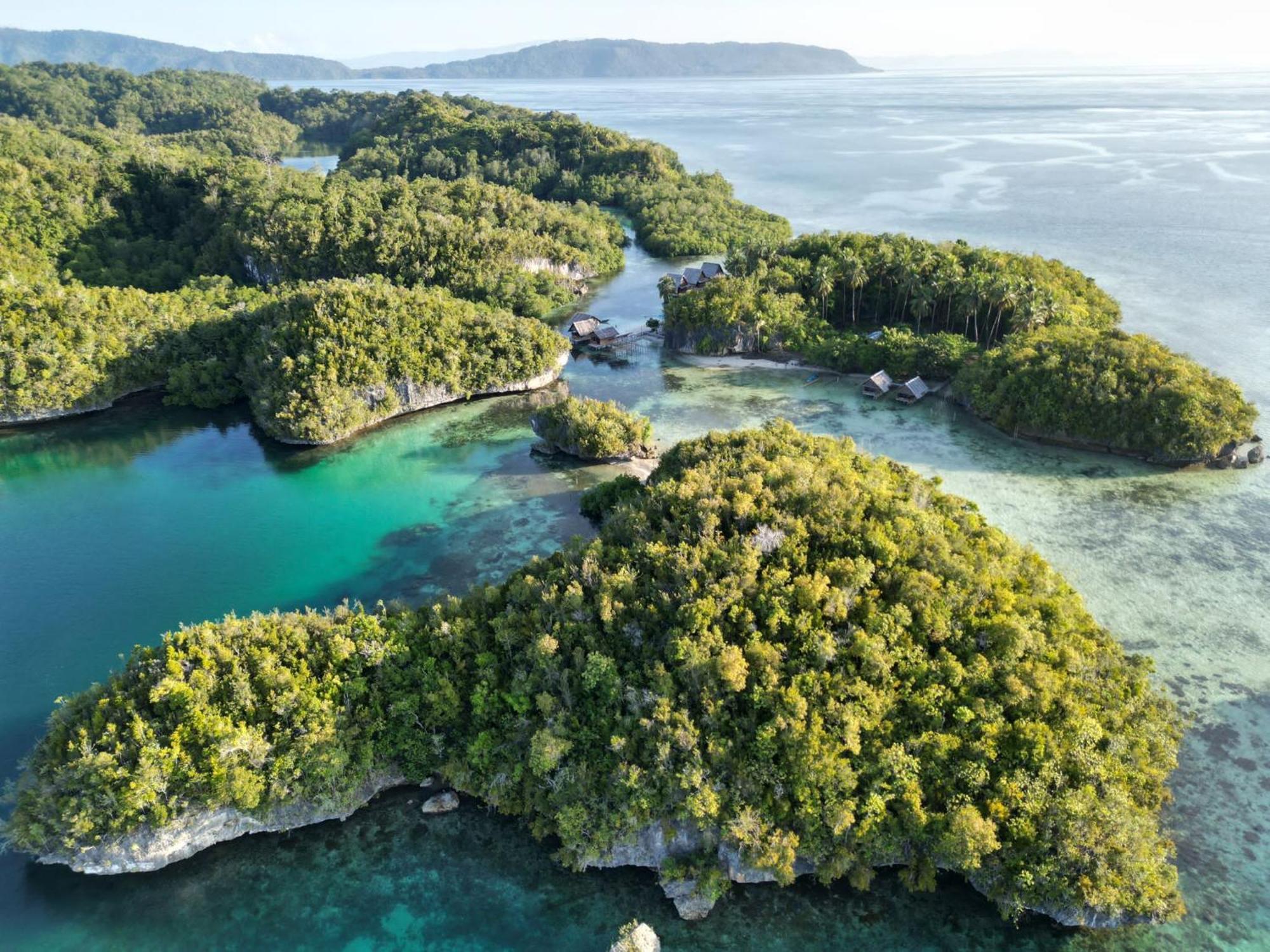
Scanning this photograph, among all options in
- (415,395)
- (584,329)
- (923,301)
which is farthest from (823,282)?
(415,395)

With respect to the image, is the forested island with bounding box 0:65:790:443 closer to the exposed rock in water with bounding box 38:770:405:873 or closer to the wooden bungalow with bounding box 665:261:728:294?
the wooden bungalow with bounding box 665:261:728:294

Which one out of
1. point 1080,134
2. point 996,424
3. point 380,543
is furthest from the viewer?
point 1080,134

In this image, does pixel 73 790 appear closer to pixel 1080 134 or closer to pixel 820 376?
pixel 820 376

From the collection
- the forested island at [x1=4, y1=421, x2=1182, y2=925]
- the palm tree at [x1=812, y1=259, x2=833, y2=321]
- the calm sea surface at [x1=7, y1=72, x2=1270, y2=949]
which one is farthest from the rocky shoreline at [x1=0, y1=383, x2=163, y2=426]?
the palm tree at [x1=812, y1=259, x2=833, y2=321]

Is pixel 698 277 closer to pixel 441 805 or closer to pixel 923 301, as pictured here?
pixel 923 301

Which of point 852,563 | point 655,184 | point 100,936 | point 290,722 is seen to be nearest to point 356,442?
point 290,722

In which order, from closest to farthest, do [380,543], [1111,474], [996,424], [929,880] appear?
Result: [929,880] < [380,543] < [1111,474] < [996,424]
